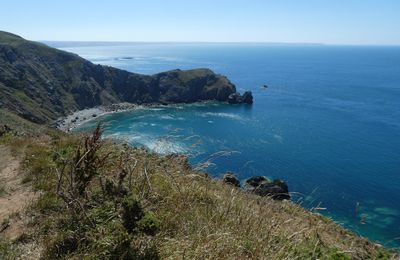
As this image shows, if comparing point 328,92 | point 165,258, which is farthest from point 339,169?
point 328,92

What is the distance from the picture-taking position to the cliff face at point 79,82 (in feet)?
470

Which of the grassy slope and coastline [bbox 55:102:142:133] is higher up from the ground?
the grassy slope

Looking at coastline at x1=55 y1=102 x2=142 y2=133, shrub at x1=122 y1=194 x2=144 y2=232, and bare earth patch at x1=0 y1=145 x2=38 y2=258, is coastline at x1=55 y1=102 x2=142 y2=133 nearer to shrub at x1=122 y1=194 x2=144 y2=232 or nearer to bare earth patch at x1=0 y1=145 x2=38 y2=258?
Result: bare earth patch at x1=0 y1=145 x2=38 y2=258

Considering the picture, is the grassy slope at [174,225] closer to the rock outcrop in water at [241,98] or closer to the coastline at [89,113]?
the coastline at [89,113]

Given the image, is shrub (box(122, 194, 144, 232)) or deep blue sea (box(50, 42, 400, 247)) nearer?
shrub (box(122, 194, 144, 232))

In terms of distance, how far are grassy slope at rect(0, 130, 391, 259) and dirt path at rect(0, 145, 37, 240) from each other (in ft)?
0.90

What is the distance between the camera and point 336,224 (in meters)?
7.83

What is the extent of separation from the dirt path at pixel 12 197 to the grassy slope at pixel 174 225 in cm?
27

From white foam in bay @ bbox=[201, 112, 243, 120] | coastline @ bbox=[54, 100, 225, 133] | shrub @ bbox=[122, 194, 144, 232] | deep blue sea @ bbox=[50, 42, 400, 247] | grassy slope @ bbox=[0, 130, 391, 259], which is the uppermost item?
shrub @ bbox=[122, 194, 144, 232]

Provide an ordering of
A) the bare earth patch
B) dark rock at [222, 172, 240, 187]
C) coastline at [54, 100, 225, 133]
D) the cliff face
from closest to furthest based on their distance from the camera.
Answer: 1. the bare earth patch
2. dark rock at [222, 172, 240, 187]
3. coastline at [54, 100, 225, 133]
4. the cliff face

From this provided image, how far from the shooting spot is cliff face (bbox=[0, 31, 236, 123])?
14325 cm

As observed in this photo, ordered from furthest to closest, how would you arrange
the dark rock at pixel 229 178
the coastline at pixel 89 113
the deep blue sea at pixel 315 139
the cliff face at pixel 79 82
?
the cliff face at pixel 79 82, the coastline at pixel 89 113, the deep blue sea at pixel 315 139, the dark rock at pixel 229 178

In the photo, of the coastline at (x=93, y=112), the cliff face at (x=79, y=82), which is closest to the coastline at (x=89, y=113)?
the coastline at (x=93, y=112)

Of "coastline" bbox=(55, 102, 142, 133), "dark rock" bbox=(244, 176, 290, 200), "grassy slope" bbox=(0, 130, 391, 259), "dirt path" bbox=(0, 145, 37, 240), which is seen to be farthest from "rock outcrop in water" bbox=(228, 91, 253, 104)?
"grassy slope" bbox=(0, 130, 391, 259)
